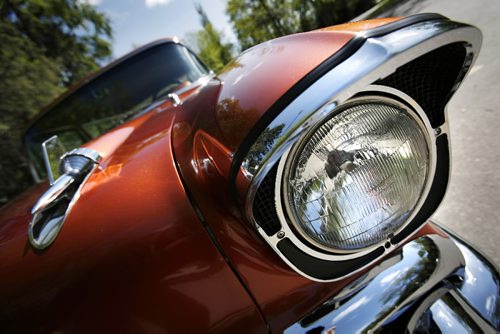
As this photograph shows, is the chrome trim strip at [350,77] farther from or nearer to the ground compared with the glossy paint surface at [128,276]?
farther from the ground

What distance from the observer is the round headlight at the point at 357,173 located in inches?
28.7

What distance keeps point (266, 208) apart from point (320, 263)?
0.25 metres

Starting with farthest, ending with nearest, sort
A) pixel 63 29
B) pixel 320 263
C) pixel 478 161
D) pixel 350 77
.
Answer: pixel 63 29
pixel 478 161
pixel 320 263
pixel 350 77

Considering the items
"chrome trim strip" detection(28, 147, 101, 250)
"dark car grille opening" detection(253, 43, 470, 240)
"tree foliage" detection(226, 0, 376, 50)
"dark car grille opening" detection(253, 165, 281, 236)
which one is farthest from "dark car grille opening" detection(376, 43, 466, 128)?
"tree foliage" detection(226, 0, 376, 50)

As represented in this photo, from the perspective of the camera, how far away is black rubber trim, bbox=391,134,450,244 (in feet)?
2.91

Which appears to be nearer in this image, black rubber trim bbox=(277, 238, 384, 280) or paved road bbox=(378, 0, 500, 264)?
Answer: black rubber trim bbox=(277, 238, 384, 280)

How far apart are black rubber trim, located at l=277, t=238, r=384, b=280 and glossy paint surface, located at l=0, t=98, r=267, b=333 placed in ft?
0.52

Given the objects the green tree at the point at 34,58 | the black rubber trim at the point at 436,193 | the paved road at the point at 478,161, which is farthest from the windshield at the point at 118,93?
the green tree at the point at 34,58

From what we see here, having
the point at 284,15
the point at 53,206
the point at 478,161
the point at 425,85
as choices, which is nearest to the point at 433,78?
the point at 425,85

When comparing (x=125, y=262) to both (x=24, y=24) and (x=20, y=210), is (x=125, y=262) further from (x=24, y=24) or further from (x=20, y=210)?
(x=24, y=24)

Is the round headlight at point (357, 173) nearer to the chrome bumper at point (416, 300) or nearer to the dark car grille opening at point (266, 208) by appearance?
the dark car grille opening at point (266, 208)

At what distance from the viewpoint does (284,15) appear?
24719 mm

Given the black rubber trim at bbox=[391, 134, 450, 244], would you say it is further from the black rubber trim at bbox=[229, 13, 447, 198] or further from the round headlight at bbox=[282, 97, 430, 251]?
the black rubber trim at bbox=[229, 13, 447, 198]

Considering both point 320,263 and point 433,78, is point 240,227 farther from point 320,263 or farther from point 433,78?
point 433,78
